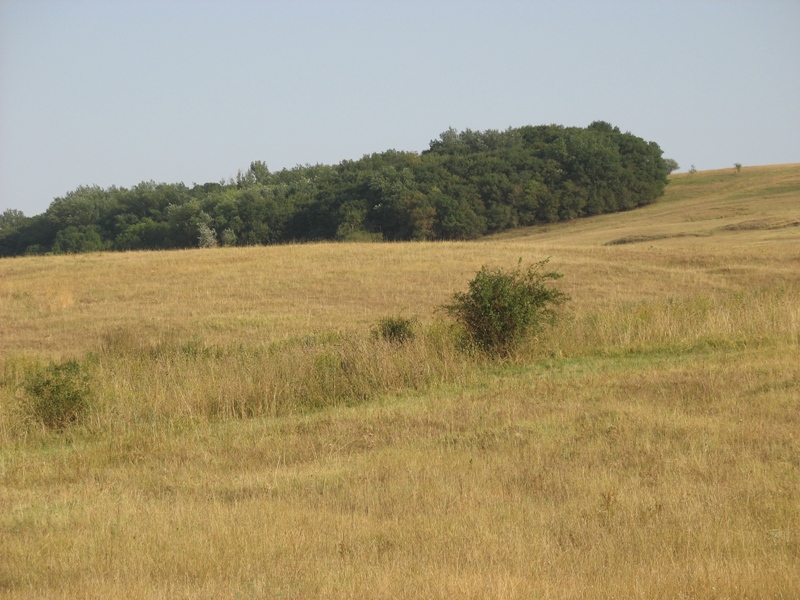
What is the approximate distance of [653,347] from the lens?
42.1 feet

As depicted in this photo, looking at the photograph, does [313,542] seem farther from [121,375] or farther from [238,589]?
[121,375]

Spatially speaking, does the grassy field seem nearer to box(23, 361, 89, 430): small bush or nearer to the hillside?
box(23, 361, 89, 430): small bush

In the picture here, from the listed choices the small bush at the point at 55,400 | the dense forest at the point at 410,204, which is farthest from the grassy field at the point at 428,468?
the dense forest at the point at 410,204

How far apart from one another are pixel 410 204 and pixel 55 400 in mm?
55070

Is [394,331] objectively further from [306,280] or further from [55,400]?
[306,280]

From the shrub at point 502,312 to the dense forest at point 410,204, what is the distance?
162 ft

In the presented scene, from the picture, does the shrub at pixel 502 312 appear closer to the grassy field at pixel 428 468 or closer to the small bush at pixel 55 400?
the grassy field at pixel 428 468

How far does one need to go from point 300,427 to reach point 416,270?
72.1 ft

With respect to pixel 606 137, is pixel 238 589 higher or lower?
lower

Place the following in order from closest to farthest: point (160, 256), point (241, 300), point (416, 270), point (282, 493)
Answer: point (282, 493) → point (241, 300) → point (416, 270) → point (160, 256)

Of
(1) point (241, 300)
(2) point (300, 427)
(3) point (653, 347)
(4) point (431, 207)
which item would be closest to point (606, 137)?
(4) point (431, 207)

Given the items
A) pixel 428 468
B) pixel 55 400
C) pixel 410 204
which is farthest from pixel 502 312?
pixel 410 204

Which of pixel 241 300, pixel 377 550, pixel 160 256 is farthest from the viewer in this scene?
pixel 160 256

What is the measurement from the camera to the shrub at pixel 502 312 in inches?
520
